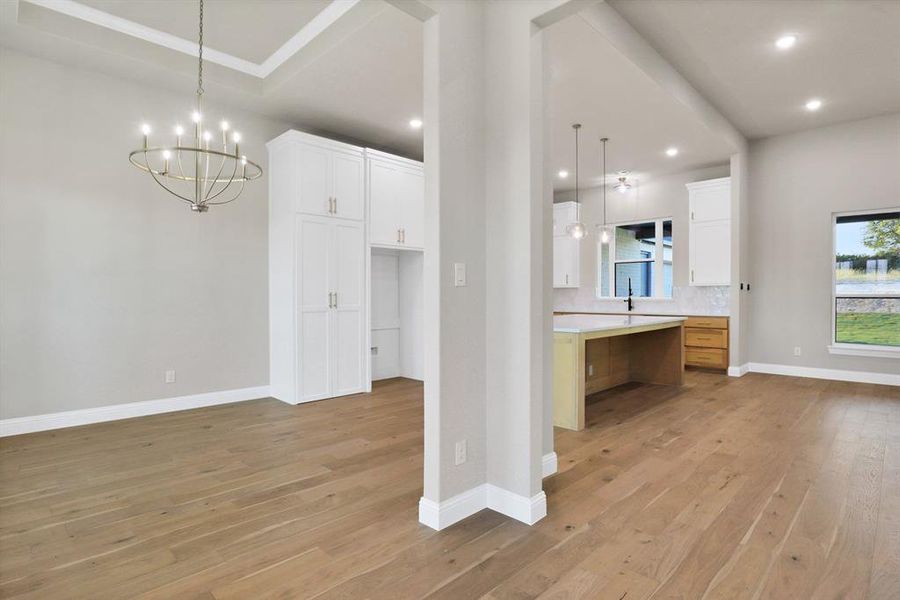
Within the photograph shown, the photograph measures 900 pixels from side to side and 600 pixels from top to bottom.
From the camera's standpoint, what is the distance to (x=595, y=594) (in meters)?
1.71

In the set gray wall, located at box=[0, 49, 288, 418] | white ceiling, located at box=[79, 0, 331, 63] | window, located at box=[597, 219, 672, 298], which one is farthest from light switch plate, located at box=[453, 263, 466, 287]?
window, located at box=[597, 219, 672, 298]

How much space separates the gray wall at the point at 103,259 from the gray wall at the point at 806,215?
6.46 m

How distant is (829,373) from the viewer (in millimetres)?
5867

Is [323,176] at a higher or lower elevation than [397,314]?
higher

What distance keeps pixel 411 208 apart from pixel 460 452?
3882 millimetres

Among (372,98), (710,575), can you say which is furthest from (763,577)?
(372,98)

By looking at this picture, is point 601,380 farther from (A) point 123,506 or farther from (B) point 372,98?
(A) point 123,506

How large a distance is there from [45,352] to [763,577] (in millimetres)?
4887

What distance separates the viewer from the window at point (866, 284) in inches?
220

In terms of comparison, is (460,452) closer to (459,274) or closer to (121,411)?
(459,274)

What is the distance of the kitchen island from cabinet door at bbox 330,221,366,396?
7.04 ft

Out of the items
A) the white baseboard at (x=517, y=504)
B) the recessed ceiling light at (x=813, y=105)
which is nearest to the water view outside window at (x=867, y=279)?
the recessed ceiling light at (x=813, y=105)

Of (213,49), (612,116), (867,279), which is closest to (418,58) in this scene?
(213,49)

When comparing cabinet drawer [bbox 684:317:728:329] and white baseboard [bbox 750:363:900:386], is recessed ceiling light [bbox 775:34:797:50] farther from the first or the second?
white baseboard [bbox 750:363:900:386]
